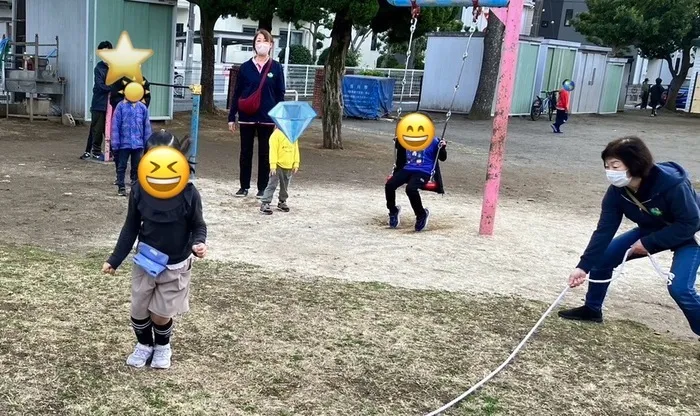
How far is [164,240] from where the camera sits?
10.8ft

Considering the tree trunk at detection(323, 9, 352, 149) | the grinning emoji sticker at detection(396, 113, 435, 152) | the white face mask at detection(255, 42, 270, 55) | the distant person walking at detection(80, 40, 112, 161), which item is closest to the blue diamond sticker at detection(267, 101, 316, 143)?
the white face mask at detection(255, 42, 270, 55)

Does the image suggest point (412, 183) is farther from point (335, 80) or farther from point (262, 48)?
point (335, 80)

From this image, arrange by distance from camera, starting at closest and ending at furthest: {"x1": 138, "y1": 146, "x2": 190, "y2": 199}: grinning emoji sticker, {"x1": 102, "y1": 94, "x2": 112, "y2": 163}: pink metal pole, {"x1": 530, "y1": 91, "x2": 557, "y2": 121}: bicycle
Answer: {"x1": 138, "y1": 146, "x2": 190, "y2": 199}: grinning emoji sticker, {"x1": 102, "y1": 94, "x2": 112, "y2": 163}: pink metal pole, {"x1": 530, "y1": 91, "x2": 557, "y2": 121}: bicycle

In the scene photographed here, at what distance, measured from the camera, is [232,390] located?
131 inches

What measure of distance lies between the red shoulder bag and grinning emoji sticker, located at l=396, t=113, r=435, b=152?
250 cm

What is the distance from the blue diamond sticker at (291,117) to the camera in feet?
23.5

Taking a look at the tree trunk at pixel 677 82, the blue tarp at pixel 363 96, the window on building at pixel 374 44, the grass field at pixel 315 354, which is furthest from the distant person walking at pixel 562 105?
the window on building at pixel 374 44

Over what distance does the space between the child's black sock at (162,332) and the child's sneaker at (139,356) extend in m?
0.07

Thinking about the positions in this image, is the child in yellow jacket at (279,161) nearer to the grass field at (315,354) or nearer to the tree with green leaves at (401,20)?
the grass field at (315,354)

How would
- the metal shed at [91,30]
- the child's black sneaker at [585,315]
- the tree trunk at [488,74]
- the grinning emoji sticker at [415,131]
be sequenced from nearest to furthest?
the child's black sneaker at [585,315] → the grinning emoji sticker at [415,131] → the metal shed at [91,30] → the tree trunk at [488,74]

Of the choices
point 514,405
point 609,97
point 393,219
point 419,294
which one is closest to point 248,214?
point 393,219

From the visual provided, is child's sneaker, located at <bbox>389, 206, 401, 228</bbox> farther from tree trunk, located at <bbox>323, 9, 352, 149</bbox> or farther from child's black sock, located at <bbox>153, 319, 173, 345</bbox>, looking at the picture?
tree trunk, located at <bbox>323, 9, 352, 149</bbox>

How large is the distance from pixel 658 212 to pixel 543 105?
20.6 meters

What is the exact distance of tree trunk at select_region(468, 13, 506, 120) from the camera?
2148 cm
